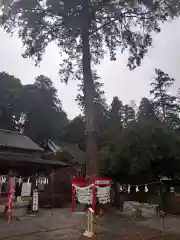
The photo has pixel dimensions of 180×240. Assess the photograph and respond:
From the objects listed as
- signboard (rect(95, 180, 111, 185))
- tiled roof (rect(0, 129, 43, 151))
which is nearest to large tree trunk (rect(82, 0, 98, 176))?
signboard (rect(95, 180, 111, 185))

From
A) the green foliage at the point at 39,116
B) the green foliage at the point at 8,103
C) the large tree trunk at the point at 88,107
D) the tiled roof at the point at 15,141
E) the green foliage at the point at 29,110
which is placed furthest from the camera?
the green foliage at the point at 39,116

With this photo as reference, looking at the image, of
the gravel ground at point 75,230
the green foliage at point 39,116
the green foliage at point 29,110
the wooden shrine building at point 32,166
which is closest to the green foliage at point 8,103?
the green foliage at point 29,110

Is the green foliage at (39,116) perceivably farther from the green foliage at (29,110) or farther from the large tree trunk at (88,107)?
the large tree trunk at (88,107)

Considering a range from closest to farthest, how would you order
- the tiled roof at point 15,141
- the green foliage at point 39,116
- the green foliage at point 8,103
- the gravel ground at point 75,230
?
the gravel ground at point 75,230 < the tiled roof at point 15,141 < the green foliage at point 8,103 < the green foliage at point 39,116

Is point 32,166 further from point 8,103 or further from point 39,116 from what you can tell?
point 39,116

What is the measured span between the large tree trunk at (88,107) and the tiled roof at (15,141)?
10078 millimetres

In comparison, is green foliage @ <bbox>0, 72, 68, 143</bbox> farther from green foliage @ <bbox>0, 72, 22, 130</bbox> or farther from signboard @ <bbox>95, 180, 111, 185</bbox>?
signboard @ <bbox>95, 180, 111, 185</bbox>

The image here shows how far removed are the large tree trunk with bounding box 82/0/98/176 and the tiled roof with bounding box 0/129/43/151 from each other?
33.1 ft

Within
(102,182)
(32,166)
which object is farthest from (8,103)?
(102,182)

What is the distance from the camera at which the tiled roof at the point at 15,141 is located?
21228mm

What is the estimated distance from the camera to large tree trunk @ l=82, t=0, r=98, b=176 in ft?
40.2

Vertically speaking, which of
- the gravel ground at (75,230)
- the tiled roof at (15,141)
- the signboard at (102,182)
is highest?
the tiled roof at (15,141)

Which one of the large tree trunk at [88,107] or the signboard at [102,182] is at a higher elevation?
the large tree trunk at [88,107]

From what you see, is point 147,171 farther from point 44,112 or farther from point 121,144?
point 44,112
